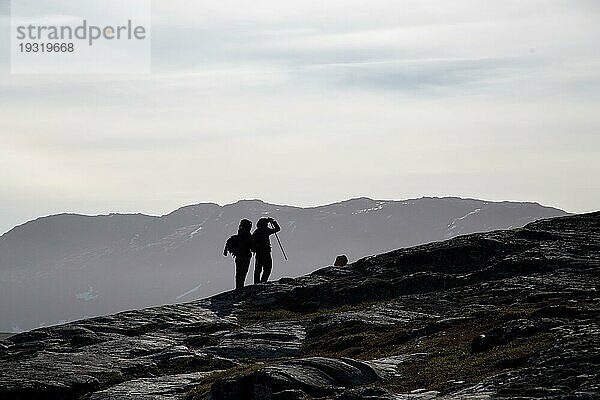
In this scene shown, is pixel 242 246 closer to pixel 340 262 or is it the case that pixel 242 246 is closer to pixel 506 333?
pixel 340 262

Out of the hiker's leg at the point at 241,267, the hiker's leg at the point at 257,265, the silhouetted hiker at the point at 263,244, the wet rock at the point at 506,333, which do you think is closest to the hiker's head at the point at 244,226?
the silhouetted hiker at the point at 263,244

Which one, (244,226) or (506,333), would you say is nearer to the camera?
(506,333)

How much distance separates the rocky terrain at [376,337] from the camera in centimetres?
1841

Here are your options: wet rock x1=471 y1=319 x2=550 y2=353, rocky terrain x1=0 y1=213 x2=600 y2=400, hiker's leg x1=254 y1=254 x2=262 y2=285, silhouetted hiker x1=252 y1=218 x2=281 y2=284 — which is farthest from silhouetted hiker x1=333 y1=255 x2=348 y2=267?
wet rock x1=471 y1=319 x2=550 y2=353

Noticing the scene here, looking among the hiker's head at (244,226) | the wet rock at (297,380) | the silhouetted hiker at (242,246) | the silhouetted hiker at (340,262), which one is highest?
the hiker's head at (244,226)

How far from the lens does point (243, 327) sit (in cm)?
3312

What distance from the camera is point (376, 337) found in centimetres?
2750

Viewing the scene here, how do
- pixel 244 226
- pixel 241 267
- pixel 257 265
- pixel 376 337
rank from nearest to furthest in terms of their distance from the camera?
pixel 376 337 → pixel 244 226 → pixel 241 267 → pixel 257 265

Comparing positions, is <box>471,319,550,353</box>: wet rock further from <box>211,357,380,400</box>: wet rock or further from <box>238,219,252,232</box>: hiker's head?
<box>238,219,252,232</box>: hiker's head

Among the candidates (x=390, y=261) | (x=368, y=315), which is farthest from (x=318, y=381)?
(x=390, y=261)

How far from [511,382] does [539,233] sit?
28139 mm

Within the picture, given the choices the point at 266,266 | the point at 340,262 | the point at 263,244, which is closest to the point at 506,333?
the point at 263,244

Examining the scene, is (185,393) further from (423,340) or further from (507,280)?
(507,280)

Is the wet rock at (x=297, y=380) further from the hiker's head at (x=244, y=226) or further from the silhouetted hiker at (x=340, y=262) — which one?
the silhouetted hiker at (x=340, y=262)
